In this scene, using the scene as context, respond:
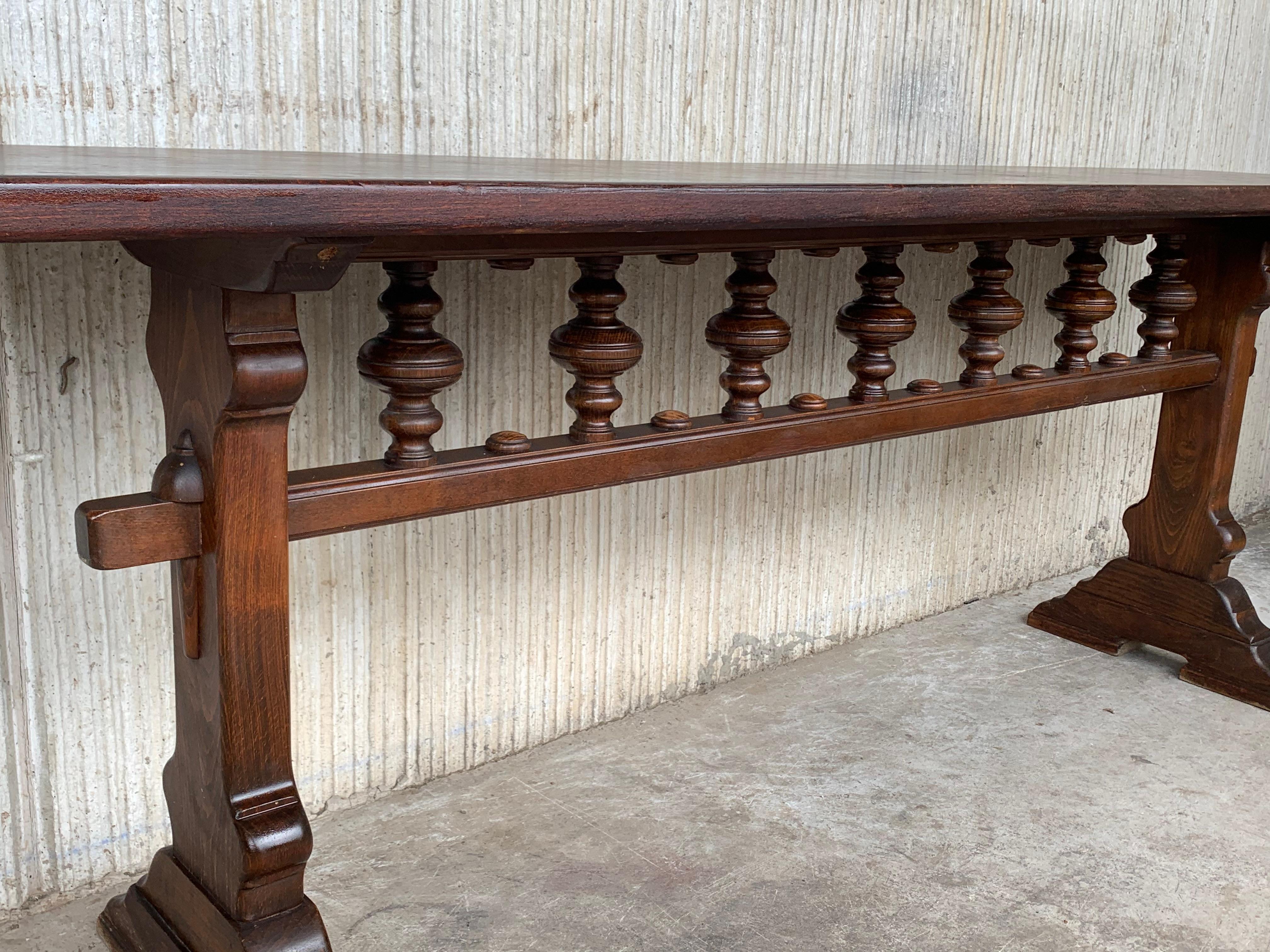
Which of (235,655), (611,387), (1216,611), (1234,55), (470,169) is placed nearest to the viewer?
(235,655)

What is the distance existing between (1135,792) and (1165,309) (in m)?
0.92

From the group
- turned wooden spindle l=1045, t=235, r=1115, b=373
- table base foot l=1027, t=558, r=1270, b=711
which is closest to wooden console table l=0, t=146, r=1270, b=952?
turned wooden spindle l=1045, t=235, r=1115, b=373

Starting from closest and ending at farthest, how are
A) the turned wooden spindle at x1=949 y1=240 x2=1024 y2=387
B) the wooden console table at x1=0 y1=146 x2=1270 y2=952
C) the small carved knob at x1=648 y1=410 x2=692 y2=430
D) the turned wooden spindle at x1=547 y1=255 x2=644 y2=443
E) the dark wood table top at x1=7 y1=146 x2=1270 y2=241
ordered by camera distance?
1. the dark wood table top at x1=7 y1=146 x2=1270 y2=241
2. the wooden console table at x1=0 y1=146 x2=1270 y2=952
3. the turned wooden spindle at x1=547 y1=255 x2=644 y2=443
4. the small carved knob at x1=648 y1=410 x2=692 y2=430
5. the turned wooden spindle at x1=949 y1=240 x2=1024 y2=387

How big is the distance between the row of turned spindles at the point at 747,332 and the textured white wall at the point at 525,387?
0.30 m

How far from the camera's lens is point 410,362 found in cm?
134

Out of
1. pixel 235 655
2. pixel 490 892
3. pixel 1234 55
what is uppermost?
pixel 1234 55

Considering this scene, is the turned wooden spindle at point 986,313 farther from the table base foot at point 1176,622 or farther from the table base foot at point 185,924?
the table base foot at point 185,924

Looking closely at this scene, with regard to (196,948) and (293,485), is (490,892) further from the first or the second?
(293,485)

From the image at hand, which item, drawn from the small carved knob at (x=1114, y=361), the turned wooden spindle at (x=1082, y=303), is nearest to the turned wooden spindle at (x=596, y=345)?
the turned wooden spindle at (x=1082, y=303)

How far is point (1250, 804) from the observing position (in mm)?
2088

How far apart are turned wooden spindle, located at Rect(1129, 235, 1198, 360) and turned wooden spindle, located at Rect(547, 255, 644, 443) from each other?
1.29 m

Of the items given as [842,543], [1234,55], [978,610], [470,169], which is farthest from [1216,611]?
[470,169]

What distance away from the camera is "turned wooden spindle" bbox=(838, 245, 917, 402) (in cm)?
182

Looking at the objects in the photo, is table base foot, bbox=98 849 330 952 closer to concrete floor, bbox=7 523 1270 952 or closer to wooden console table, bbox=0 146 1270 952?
wooden console table, bbox=0 146 1270 952
